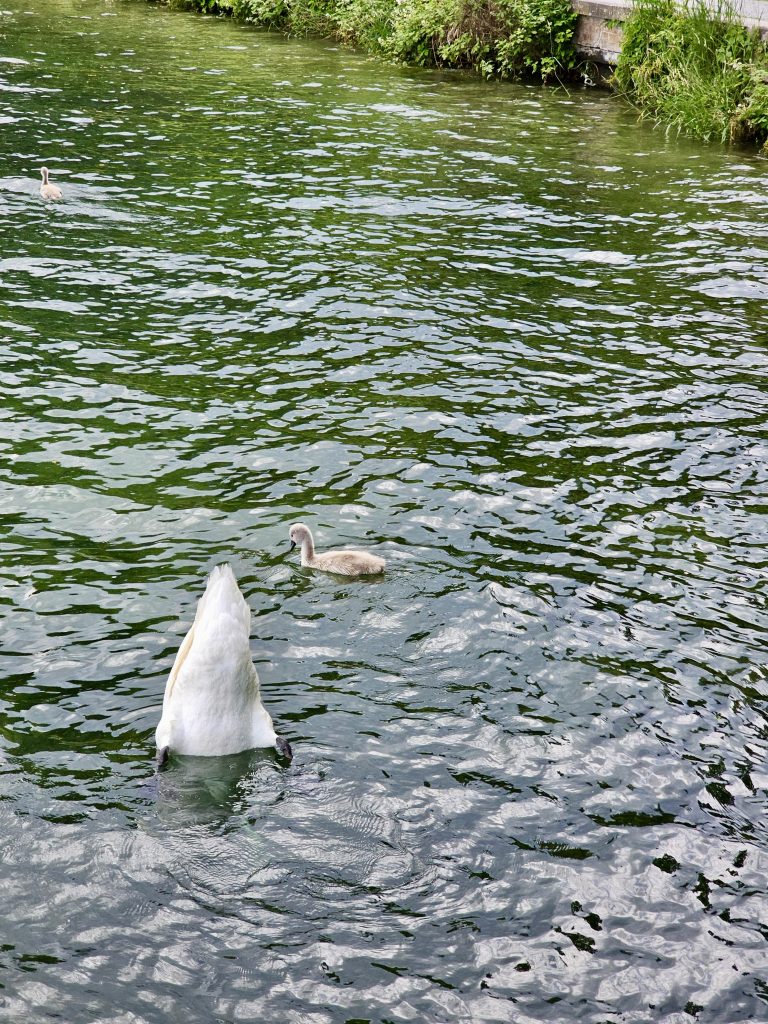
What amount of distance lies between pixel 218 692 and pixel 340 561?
2.07m

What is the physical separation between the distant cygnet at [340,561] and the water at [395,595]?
137 millimetres

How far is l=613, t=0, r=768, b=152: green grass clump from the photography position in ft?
69.1

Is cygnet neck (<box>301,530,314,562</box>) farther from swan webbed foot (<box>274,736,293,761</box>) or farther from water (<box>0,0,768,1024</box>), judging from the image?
swan webbed foot (<box>274,736,293,761</box>)

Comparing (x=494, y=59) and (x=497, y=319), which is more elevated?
(x=494, y=59)

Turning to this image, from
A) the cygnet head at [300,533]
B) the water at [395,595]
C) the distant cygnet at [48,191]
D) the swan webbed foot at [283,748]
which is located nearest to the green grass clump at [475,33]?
the water at [395,595]

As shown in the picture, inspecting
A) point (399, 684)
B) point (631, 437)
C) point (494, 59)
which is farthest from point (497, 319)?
point (494, 59)

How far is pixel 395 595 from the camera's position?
828 centimetres

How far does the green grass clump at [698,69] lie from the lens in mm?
21062

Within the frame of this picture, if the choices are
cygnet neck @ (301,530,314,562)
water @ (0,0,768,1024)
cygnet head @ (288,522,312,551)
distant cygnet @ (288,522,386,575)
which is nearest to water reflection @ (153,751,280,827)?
water @ (0,0,768,1024)

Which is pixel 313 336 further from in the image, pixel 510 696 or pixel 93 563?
pixel 510 696

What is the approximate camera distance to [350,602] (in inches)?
324

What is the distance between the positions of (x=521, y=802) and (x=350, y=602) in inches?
94.6

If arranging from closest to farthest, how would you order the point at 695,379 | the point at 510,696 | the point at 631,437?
1. the point at 510,696
2. the point at 631,437
3. the point at 695,379

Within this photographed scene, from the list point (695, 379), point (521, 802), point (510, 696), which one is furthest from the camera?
point (695, 379)
